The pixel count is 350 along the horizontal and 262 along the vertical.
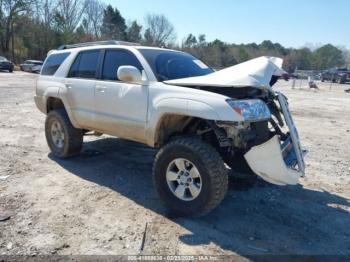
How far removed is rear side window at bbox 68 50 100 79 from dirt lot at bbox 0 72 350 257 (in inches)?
58.6

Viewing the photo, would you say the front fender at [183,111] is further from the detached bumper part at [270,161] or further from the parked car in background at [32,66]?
the parked car in background at [32,66]

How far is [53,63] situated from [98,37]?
6577 cm

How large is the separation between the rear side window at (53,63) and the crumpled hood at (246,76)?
8.98 feet

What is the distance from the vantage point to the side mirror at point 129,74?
4562 mm

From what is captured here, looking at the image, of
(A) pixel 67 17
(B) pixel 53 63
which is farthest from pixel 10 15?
(B) pixel 53 63

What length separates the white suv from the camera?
3959 mm

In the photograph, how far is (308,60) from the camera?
7769cm

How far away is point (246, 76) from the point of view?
405cm

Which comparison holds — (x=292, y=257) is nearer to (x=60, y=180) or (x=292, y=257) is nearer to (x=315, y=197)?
(x=315, y=197)

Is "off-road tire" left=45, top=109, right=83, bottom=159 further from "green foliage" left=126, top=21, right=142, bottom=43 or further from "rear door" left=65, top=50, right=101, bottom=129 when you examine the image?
"green foliage" left=126, top=21, right=142, bottom=43

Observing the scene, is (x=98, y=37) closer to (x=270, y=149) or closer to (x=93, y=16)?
(x=93, y=16)

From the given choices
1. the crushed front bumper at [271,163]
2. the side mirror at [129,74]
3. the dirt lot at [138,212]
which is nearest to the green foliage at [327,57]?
the dirt lot at [138,212]

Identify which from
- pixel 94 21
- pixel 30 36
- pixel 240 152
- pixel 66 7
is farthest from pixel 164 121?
pixel 94 21

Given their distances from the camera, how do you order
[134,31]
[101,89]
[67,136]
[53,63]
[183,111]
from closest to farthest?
[183,111] → [101,89] → [67,136] → [53,63] → [134,31]
